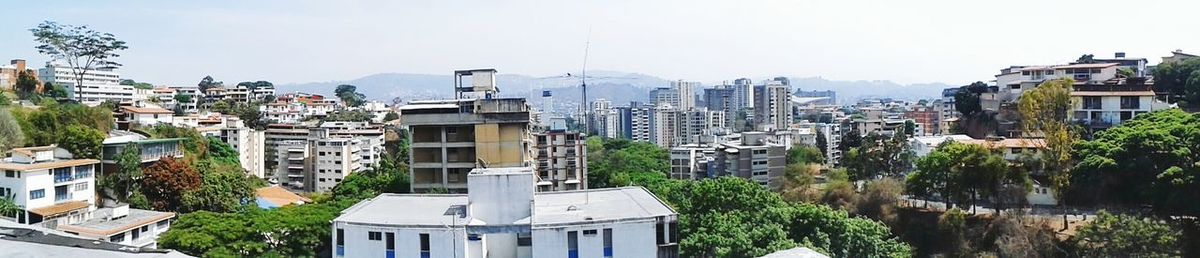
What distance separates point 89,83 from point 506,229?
39681mm

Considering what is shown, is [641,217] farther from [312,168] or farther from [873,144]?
[312,168]

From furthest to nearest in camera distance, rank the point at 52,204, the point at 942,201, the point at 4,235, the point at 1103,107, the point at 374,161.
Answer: the point at 374,161 < the point at 1103,107 < the point at 942,201 < the point at 52,204 < the point at 4,235

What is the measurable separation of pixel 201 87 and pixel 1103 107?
5859cm

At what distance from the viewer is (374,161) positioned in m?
42.0

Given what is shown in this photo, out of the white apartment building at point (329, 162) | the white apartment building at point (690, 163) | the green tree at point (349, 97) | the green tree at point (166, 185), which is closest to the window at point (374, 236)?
the green tree at point (166, 185)

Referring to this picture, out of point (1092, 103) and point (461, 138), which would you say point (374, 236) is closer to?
point (461, 138)

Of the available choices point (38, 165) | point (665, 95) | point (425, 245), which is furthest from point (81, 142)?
point (665, 95)

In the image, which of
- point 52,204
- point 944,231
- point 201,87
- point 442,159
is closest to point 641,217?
point 442,159

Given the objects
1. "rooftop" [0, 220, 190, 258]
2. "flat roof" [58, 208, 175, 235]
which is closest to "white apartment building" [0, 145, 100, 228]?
"flat roof" [58, 208, 175, 235]

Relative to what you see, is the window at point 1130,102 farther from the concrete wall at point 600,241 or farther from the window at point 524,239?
the window at point 524,239

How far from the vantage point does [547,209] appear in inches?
576

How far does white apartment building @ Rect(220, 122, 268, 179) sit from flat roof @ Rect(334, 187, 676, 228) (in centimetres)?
2430

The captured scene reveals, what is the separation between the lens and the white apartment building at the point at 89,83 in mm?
43312

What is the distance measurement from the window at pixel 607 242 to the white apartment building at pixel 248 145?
28.0m
